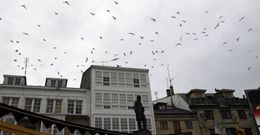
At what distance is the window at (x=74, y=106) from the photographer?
30.0 metres

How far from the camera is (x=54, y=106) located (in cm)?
2936

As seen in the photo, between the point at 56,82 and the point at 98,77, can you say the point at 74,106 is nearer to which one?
the point at 56,82

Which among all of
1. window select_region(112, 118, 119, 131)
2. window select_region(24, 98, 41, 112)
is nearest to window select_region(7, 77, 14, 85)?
window select_region(24, 98, 41, 112)

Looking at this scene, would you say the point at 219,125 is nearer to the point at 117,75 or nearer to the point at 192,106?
the point at 192,106

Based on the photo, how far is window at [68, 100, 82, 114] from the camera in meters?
30.0

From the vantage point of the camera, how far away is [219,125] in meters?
36.9

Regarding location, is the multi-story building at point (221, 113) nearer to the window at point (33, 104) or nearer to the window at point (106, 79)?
the window at point (106, 79)

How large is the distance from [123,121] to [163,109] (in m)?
8.76

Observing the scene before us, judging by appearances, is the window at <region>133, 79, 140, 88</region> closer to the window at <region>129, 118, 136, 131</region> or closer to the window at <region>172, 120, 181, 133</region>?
the window at <region>129, 118, 136, 131</region>

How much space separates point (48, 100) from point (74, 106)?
305 cm

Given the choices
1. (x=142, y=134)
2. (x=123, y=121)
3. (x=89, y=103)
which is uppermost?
(x=89, y=103)

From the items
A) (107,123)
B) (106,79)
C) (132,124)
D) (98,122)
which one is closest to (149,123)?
(132,124)

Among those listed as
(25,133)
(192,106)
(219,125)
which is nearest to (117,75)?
(192,106)

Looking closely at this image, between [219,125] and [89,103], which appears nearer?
[89,103]
